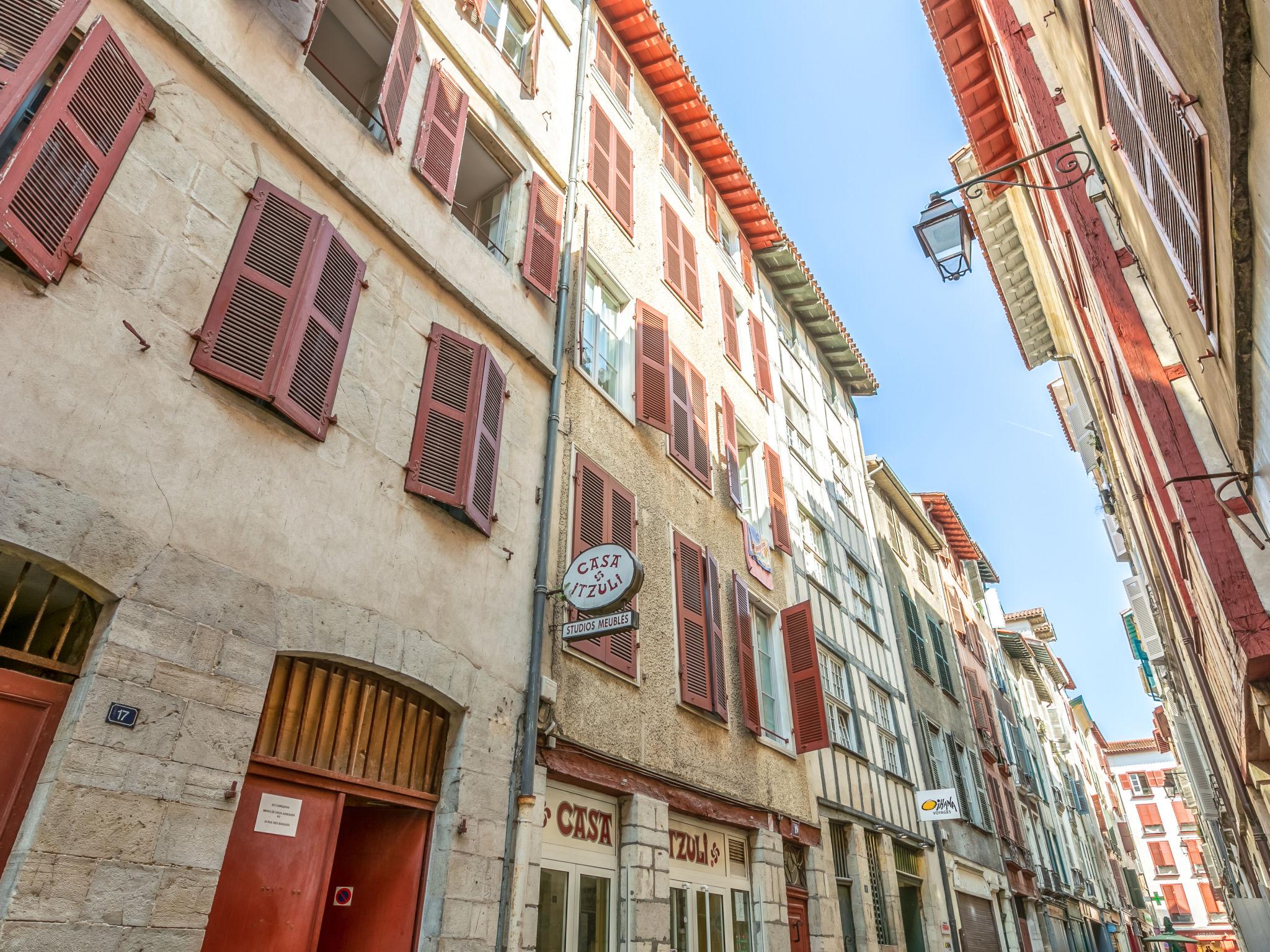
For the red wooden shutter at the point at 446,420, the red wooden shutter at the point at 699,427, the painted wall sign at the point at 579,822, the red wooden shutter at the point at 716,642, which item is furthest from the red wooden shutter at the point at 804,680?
the red wooden shutter at the point at 446,420

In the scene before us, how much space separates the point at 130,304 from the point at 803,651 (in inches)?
345

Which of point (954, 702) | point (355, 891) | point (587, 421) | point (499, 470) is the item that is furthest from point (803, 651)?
point (954, 702)

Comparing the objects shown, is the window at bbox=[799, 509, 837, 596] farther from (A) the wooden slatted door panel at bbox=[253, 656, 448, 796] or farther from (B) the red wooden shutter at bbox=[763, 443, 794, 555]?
(A) the wooden slatted door panel at bbox=[253, 656, 448, 796]

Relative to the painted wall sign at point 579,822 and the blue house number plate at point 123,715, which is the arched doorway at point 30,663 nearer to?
the blue house number plate at point 123,715

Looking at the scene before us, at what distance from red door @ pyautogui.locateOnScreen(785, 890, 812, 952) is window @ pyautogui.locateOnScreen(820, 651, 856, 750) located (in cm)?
277

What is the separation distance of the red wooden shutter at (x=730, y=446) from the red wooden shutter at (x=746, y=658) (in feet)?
4.72

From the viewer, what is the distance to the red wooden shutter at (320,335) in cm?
517

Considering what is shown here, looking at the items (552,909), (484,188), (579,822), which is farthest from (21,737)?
(484,188)

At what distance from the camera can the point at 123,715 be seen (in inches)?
152

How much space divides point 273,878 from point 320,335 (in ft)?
11.2

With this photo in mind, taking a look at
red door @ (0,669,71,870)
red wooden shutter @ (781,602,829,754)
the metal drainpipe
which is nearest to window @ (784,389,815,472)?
red wooden shutter @ (781,602,829,754)

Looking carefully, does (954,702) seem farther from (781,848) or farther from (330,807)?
(330,807)

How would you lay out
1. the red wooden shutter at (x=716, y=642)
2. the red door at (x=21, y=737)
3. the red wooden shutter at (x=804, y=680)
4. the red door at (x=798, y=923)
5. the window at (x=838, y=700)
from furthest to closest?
the window at (x=838, y=700)
the red wooden shutter at (x=804, y=680)
the red door at (x=798, y=923)
the red wooden shutter at (x=716, y=642)
the red door at (x=21, y=737)

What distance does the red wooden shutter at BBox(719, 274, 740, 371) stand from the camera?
13180mm
